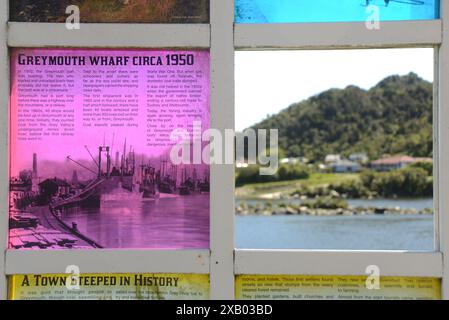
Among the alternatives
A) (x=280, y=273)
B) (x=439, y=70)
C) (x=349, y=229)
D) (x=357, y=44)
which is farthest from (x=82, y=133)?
(x=349, y=229)

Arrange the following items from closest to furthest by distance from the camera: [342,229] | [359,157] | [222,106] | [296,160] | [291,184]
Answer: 1. [222,106]
2. [342,229]
3. [296,160]
4. [359,157]
5. [291,184]

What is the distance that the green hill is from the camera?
50812 millimetres

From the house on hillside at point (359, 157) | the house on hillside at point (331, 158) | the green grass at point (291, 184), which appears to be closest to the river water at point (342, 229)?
the green grass at point (291, 184)

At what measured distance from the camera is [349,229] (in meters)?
48.8

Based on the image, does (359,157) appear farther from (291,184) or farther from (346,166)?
(291,184)

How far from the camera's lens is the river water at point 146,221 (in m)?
3.67

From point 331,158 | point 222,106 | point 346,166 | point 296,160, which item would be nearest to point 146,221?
point 222,106

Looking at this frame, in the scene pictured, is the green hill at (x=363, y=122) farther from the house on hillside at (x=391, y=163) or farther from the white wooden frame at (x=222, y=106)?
the white wooden frame at (x=222, y=106)

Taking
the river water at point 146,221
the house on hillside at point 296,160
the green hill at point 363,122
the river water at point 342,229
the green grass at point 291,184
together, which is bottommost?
the river water at point 342,229

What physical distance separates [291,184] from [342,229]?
837 cm

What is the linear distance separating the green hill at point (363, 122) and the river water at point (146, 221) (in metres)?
45.2

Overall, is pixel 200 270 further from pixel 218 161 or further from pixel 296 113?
pixel 296 113

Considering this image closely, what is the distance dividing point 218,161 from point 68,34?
1.14 m

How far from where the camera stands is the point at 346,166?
5338 centimetres
